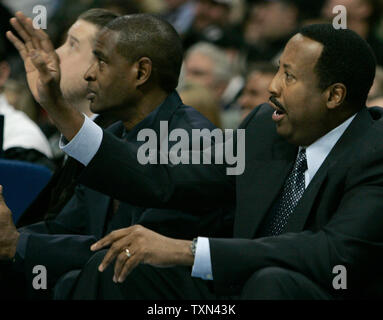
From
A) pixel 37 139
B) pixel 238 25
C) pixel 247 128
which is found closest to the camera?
pixel 247 128

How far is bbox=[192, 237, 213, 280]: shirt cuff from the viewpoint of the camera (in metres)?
2.24

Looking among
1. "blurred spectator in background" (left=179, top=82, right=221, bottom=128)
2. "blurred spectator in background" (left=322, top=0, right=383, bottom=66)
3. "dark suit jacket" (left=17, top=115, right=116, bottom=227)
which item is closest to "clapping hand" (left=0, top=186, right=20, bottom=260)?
"dark suit jacket" (left=17, top=115, right=116, bottom=227)

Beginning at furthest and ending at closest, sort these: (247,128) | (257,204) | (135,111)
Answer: (135,111) → (247,128) → (257,204)

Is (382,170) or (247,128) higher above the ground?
(247,128)

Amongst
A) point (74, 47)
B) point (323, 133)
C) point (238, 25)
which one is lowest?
point (323, 133)

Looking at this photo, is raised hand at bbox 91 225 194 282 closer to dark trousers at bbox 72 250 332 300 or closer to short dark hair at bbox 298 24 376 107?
dark trousers at bbox 72 250 332 300

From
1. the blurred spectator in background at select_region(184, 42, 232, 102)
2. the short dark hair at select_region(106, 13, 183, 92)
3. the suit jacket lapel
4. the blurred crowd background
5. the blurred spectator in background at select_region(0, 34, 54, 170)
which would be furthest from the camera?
the blurred spectator in background at select_region(184, 42, 232, 102)

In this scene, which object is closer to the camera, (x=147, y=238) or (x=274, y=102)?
(x=147, y=238)

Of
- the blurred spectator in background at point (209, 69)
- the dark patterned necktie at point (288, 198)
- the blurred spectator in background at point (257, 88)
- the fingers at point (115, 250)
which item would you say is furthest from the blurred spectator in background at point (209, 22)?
the fingers at point (115, 250)

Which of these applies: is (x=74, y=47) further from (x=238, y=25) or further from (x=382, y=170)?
(x=238, y=25)

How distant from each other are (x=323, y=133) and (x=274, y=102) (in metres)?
0.18

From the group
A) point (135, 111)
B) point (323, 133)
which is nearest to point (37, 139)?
point (135, 111)

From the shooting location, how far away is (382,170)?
2330 mm

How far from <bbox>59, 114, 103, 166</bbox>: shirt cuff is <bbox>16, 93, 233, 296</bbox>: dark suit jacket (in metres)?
0.12
